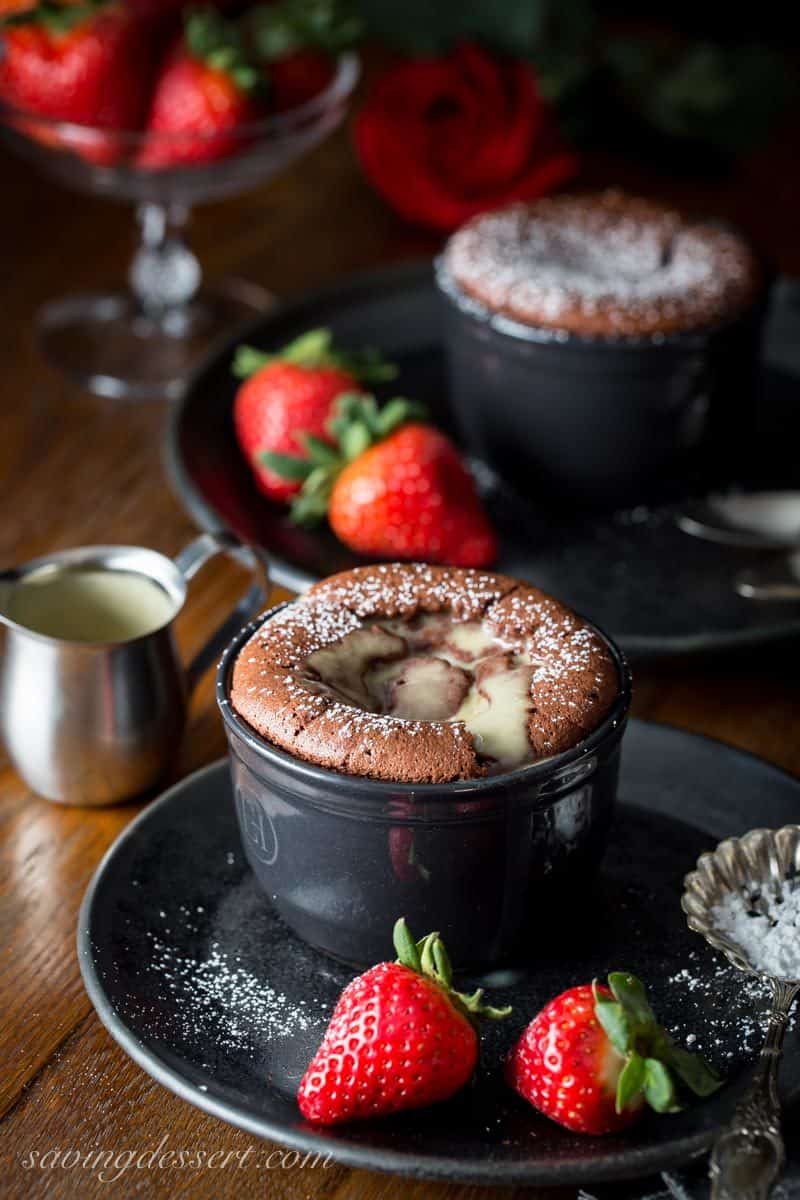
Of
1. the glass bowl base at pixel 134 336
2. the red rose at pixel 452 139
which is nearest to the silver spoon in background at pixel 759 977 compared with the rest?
the glass bowl base at pixel 134 336

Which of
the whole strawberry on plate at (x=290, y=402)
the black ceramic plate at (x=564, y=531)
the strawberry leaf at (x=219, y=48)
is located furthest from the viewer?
the strawberry leaf at (x=219, y=48)

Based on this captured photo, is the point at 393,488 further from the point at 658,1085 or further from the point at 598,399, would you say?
the point at 658,1085

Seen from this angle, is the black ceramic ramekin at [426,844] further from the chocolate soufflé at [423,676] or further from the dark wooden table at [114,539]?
the dark wooden table at [114,539]

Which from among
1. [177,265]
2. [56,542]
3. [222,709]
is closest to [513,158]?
[177,265]

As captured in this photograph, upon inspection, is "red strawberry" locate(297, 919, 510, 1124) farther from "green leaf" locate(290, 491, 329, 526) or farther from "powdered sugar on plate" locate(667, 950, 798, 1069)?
"green leaf" locate(290, 491, 329, 526)

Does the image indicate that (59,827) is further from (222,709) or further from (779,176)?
(779,176)

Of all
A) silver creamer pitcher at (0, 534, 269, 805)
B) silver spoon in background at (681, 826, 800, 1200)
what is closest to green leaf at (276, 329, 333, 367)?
silver creamer pitcher at (0, 534, 269, 805)

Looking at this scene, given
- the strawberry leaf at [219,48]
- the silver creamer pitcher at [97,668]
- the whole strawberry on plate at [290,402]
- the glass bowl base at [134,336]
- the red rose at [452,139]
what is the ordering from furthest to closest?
the red rose at [452,139] < the glass bowl base at [134,336] < the strawberry leaf at [219,48] < the whole strawberry on plate at [290,402] < the silver creamer pitcher at [97,668]
